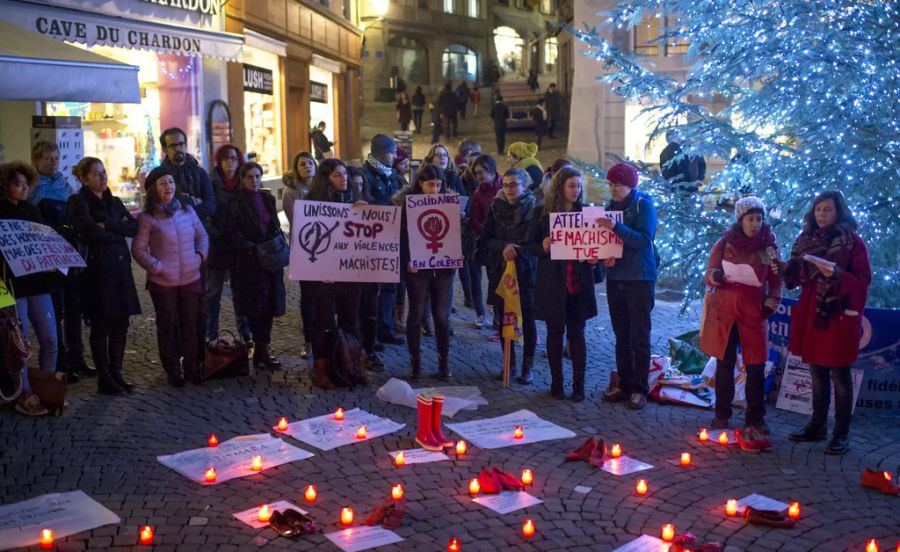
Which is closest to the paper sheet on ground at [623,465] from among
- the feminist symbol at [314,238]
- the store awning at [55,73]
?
the feminist symbol at [314,238]

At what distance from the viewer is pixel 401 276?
31.4 ft

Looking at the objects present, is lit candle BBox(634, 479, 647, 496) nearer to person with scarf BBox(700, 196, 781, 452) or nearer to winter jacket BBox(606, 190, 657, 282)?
person with scarf BBox(700, 196, 781, 452)

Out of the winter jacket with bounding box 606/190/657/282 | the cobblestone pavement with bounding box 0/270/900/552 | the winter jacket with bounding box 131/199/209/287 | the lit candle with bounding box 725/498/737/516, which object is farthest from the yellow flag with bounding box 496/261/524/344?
the lit candle with bounding box 725/498/737/516

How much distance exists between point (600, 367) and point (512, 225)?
169 centimetres

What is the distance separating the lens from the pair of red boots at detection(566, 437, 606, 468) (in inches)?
261

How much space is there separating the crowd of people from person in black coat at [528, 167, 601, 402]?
0.01 metres

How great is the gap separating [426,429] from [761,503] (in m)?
2.26

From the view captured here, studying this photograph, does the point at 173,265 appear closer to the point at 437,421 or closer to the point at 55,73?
the point at 437,421

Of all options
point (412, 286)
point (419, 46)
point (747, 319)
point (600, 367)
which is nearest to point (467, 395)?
point (412, 286)

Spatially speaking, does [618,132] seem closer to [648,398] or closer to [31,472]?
[648,398]

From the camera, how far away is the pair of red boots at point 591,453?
6629 mm

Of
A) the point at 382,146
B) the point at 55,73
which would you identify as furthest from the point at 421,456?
the point at 55,73

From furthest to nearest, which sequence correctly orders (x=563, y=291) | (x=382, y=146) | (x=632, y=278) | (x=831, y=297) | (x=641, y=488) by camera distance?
(x=382, y=146)
(x=563, y=291)
(x=632, y=278)
(x=831, y=297)
(x=641, y=488)

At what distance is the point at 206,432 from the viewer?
736cm
